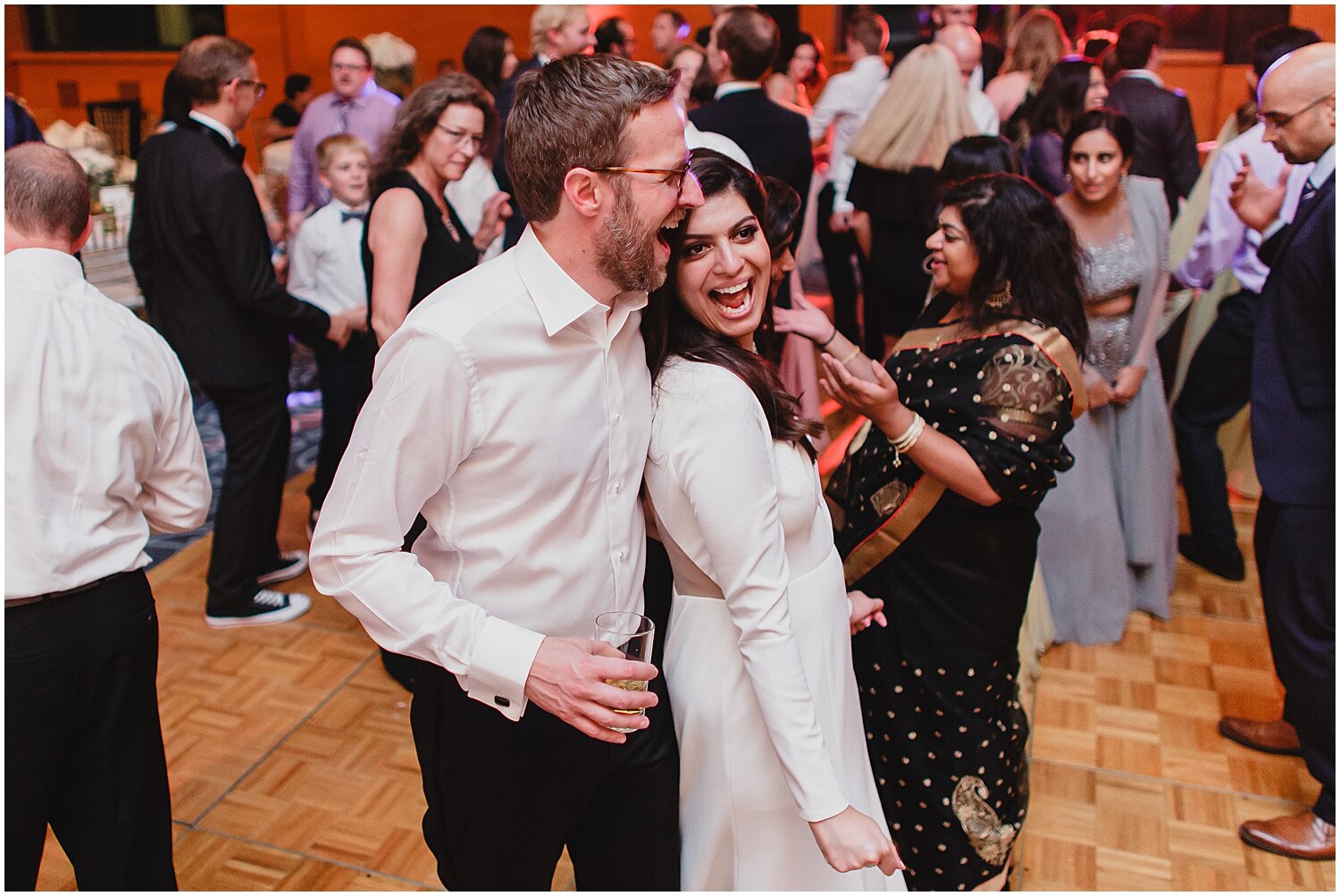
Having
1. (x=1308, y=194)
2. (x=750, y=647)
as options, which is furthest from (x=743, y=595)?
(x=1308, y=194)

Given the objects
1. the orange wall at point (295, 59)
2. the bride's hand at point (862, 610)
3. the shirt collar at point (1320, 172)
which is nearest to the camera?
the bride's hand at point (862, 610)

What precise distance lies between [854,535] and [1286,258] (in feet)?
3.70

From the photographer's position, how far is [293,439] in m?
5.17

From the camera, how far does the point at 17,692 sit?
1.65m

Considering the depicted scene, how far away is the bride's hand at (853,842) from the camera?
1398mm

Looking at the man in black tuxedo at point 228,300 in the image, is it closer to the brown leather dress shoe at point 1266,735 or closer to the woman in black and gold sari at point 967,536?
the woman in black and gold sari at point 967,536

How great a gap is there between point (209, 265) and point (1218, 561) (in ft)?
11.4

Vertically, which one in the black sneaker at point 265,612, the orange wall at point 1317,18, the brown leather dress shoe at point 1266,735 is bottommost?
the black sneaker at point 265,612

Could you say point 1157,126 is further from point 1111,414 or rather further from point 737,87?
point 737,87

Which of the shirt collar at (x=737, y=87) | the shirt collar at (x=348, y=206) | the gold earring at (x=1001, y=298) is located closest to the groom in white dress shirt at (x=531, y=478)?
the gold earring at (x=1001, y=298)

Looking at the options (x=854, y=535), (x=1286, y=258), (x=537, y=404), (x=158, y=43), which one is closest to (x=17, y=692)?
(x=537, y=404)

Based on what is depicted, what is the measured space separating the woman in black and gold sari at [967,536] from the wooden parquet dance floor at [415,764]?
407 mm

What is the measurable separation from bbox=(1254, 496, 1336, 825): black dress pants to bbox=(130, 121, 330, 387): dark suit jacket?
2.63m

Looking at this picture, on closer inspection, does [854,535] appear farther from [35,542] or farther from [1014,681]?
[35,542]
